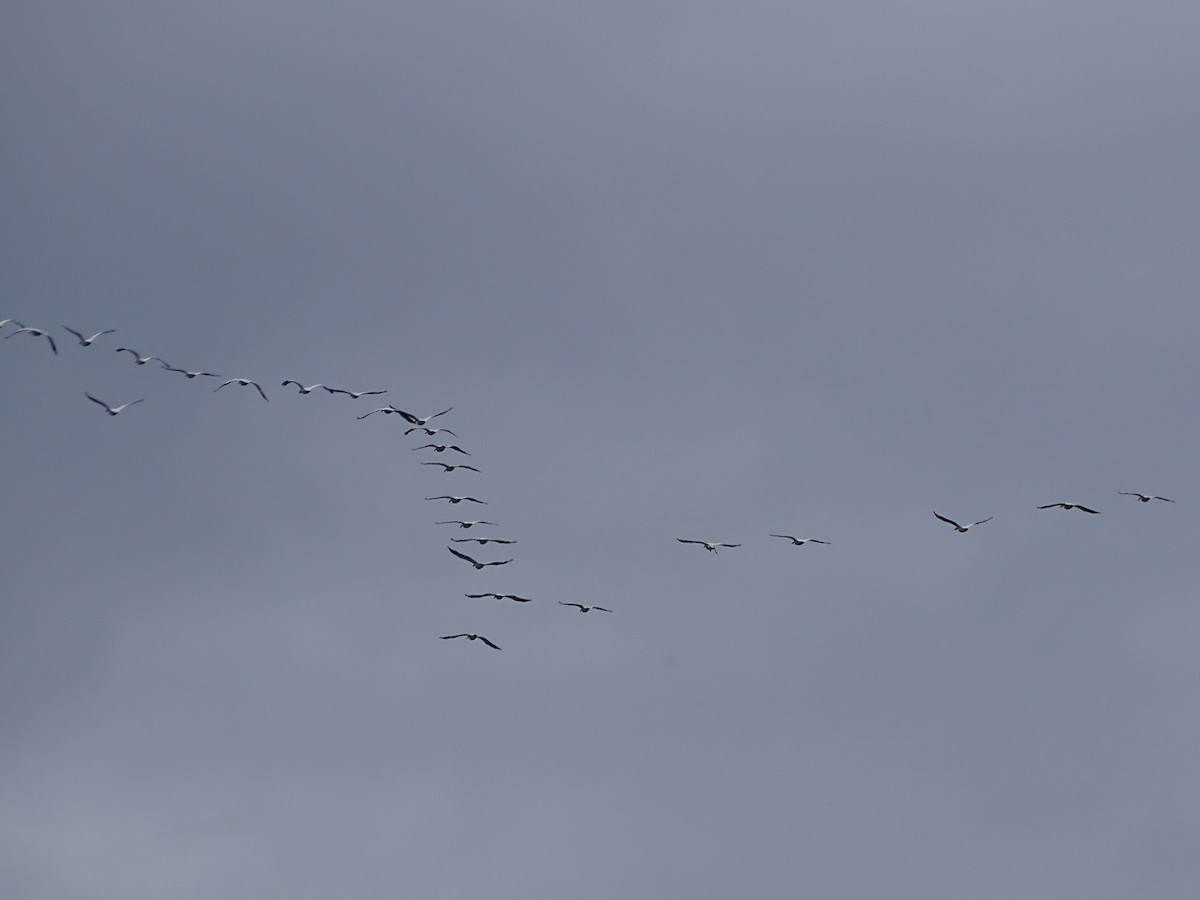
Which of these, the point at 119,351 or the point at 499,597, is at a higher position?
the point at 119,351

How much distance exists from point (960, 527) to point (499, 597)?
33.0m

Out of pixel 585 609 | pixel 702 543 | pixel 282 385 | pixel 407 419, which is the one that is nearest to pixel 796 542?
pixel 702 543

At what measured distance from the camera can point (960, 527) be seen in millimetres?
136000

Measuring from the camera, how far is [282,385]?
426 ft

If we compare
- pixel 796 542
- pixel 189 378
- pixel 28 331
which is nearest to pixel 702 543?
pixel 796 542

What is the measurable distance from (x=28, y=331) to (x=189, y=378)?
1710 centimetres

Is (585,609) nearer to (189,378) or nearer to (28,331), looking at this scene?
(189,378)

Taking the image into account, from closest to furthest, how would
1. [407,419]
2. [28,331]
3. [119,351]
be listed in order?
[28,331] → [119,351] → [407,419]

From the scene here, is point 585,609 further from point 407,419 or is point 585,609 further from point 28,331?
point 28,331

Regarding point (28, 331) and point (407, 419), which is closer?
point (28, 331)

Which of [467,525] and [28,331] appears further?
[467,525]

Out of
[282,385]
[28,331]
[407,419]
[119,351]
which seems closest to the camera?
[28,331]

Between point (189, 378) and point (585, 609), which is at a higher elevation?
point (189, 378)

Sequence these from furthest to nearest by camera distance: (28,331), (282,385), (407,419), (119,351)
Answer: (407,419) → (282,385) → (119,351) → (28,331)
